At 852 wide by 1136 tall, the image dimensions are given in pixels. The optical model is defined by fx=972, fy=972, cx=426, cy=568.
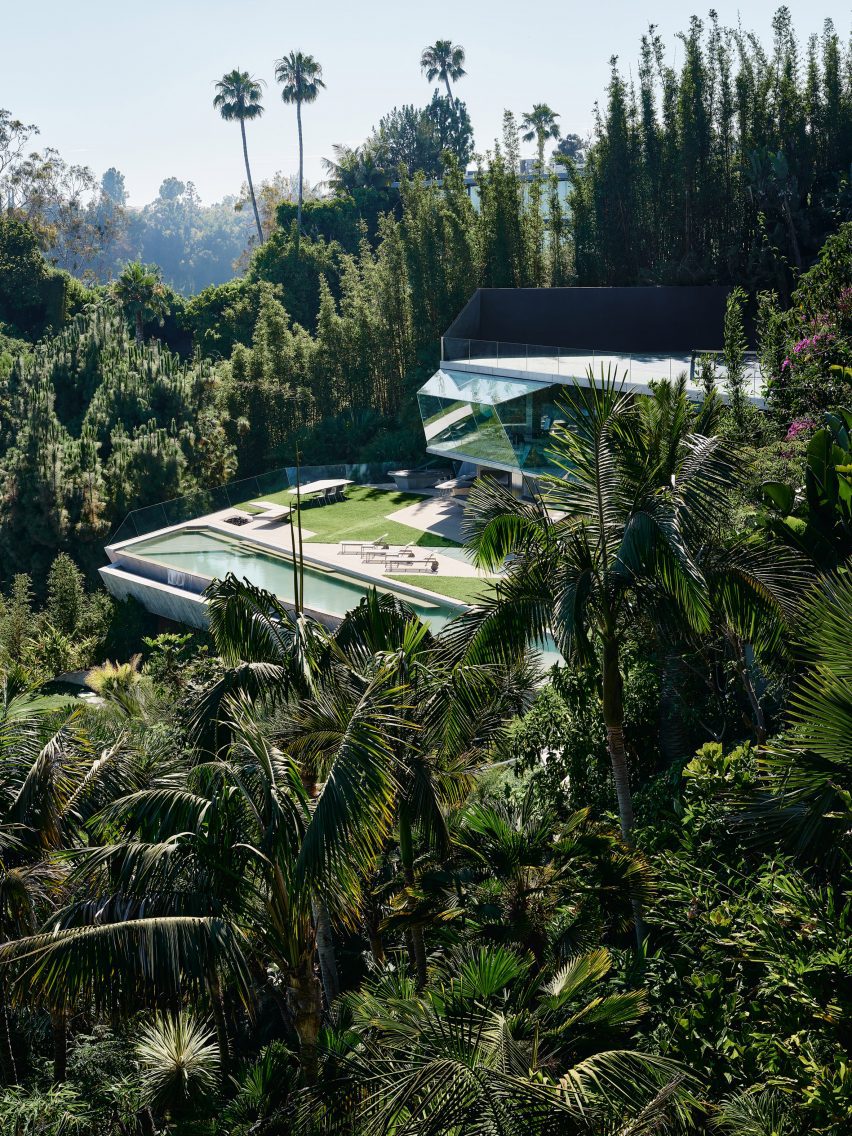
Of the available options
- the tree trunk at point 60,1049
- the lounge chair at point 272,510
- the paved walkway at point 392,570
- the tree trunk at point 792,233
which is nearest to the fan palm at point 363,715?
the tree trunk at point 60,1049

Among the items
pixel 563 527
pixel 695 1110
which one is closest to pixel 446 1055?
pixel 695 1110

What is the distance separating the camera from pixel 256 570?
20.0m

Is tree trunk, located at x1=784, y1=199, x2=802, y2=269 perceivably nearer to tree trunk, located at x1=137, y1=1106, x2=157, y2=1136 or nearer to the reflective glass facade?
the reflective glass facade

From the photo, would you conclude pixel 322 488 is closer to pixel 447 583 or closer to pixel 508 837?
pixel 447 583

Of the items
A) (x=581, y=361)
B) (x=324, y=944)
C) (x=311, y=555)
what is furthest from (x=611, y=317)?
(x=324, y=944)

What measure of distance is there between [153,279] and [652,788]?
38728 mm

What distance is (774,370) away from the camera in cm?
1314

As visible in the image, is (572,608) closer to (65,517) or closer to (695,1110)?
(695,1110)

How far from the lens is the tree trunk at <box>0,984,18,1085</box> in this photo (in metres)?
6.98

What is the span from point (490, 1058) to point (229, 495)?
942 inches

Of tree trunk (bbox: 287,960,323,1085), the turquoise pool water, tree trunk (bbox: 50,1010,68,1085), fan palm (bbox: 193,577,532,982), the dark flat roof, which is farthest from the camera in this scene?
the dark flat roof

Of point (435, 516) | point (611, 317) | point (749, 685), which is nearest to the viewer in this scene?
point (749, 685)

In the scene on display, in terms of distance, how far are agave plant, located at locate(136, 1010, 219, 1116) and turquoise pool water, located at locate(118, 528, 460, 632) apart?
827 cm

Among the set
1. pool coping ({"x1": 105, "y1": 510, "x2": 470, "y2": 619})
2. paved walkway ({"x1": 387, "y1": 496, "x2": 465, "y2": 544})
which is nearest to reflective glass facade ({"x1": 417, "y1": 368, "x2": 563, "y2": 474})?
paved walkway ({"x1": 387, "y1": 496, "x2": 465, "y2": 544})
